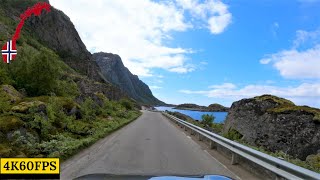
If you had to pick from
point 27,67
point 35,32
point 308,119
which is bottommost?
point 308,119

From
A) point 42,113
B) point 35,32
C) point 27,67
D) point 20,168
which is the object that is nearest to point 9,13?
point 35,32

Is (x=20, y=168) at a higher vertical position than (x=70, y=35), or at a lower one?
lower

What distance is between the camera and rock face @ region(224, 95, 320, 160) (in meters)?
17.0

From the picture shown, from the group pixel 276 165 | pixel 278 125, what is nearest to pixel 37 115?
pixel 276 165

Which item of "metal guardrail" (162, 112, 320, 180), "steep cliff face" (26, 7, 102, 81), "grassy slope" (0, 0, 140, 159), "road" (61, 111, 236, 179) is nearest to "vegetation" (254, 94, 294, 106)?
"road" (61, 111, 236, 179)

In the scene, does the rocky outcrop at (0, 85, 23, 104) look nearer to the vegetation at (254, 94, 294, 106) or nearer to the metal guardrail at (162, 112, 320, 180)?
the metal guardrail at (162, 112, 320, 180)

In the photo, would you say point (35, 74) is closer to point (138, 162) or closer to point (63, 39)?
point (138, 162)

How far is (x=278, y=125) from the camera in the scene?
18.4 metres

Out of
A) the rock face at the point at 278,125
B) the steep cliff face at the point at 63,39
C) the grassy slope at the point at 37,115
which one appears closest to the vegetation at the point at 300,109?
the rock face at the point at 278,125

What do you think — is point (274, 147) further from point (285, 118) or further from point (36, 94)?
point (36, 94)

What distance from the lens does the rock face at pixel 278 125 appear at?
55.8ft

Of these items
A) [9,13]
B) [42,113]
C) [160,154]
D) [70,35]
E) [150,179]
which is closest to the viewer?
[150,179]

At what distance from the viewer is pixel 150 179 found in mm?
4789

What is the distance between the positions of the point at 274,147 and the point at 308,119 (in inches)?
77.0
